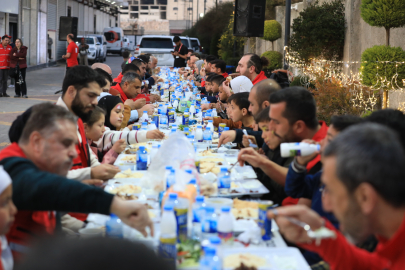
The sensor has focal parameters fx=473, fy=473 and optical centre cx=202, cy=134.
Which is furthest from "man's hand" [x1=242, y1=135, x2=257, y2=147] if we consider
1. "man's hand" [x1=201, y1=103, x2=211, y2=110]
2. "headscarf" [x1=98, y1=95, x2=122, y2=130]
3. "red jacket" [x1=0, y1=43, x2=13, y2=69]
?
"red jacket" [x1=0, y1=43, x2=13, y2=69]

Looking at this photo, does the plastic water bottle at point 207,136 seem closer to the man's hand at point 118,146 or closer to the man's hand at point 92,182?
the man's hand at point 118,146

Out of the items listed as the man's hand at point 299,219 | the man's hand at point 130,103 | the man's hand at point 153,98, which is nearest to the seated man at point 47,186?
the man's hand at point 299,219

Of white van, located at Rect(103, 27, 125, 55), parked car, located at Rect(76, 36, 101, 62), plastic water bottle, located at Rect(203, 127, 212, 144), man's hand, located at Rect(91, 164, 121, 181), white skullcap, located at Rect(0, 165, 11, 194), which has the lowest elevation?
man's hand, located at Rect(91, 164, 121, 181)

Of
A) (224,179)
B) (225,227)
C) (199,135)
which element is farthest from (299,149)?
(199,135)

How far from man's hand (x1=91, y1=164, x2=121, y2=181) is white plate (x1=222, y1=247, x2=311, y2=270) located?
1591mm

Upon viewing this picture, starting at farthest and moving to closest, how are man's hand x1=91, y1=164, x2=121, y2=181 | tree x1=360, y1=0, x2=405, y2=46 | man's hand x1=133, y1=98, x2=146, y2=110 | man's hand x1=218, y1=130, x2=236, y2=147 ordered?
tree x1=360, y1=0, x2=405, y2=46 → man's hand x1=133, y1=98, x2=146, y2=110 → man's hand x1=218, y1=130, x2=236, y2=147 → man's hand x1=91, y1=164, x2=121, y2=181

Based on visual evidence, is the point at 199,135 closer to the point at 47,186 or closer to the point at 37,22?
the point at 47,186

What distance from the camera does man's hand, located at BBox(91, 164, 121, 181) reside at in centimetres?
358

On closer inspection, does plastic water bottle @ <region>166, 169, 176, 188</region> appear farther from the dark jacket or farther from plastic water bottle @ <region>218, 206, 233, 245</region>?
the dark jacket

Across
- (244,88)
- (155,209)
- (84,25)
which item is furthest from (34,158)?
(84,25)

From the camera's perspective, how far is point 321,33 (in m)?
12.9

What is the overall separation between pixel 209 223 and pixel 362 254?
3.02 feet

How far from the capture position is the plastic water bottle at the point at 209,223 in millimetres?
2611

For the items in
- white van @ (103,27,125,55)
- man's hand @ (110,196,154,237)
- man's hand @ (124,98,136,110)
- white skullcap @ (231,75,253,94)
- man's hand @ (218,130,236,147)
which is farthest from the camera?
white van @ (103,27,125,55)
